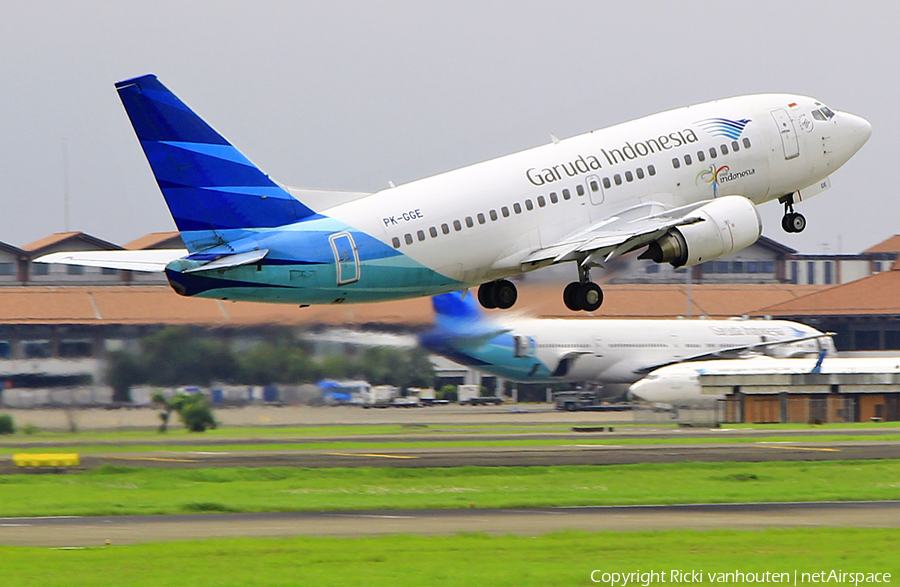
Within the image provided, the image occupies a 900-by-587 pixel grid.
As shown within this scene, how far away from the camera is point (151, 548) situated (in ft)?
88.9

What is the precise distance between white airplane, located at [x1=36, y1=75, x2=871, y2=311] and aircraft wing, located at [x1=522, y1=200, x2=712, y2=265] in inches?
2.3

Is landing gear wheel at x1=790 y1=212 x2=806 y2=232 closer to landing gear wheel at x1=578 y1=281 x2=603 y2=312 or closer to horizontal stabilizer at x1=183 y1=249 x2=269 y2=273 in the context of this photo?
landing gear wheel at x1=578 y1=281 x2=603 y2=312

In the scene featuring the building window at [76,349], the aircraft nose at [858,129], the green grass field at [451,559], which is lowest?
the green grass field at [451,559]

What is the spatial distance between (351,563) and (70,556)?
606 cm

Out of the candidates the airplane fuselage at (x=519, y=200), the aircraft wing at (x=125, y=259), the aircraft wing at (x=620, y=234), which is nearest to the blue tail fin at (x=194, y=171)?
the airplane fuselage at (x=519, y=200)

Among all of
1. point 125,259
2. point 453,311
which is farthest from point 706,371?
point 125,259

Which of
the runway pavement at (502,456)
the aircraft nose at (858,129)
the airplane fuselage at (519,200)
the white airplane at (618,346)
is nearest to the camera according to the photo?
the airplane fuselage at (519,200)

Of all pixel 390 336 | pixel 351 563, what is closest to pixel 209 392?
pixel 390 336

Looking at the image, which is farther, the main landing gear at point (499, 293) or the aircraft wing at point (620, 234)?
the main landing gear at point (499, 293)

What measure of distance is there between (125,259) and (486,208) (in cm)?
1093

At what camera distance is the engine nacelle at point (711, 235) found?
38844mm

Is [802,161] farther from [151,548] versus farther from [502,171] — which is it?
Answer: [151,548]

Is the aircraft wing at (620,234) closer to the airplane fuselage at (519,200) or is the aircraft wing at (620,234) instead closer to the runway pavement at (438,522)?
the airplane fuselage at (519,200)

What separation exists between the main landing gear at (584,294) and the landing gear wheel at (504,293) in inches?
106
